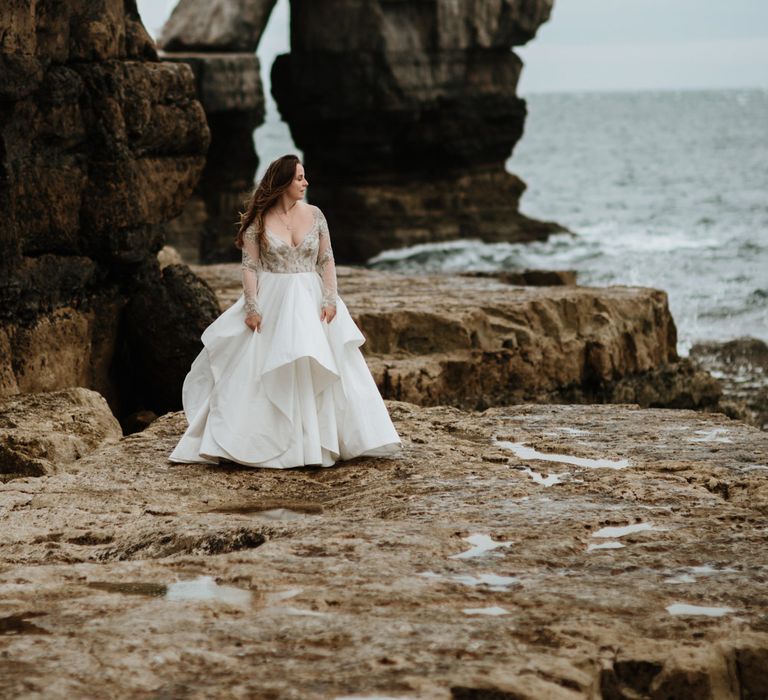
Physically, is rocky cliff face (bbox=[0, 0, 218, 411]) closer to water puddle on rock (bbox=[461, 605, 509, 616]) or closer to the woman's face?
the woman's face

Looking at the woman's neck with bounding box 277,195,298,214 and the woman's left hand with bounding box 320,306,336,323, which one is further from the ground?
the woman's neck with bounding box 277,195,298,214

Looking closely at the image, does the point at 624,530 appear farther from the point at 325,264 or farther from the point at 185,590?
the point at 325,264

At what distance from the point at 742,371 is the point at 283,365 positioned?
11737 mm

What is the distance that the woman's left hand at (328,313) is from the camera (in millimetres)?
6676

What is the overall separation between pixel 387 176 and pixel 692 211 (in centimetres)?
1801

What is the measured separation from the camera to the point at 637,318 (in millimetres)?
12211

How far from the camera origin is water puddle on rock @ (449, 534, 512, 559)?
470cm

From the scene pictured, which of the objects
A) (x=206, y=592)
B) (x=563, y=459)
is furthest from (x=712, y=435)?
(x=206, y=592)

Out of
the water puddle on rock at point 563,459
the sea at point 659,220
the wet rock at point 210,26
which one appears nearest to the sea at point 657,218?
the sea at point 659,220

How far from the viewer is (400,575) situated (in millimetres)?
4410

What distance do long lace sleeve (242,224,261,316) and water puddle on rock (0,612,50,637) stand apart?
113 inches

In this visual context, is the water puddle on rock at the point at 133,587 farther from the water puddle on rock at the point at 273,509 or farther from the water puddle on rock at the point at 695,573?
the water puddle on rock at the point at 695,573

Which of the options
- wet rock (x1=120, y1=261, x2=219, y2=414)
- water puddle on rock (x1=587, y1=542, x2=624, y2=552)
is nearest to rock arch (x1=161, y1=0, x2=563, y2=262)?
wet rock (x1=120, y1=261, x2=219, y2=414)

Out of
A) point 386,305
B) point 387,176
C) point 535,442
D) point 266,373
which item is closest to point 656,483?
point 535,442
